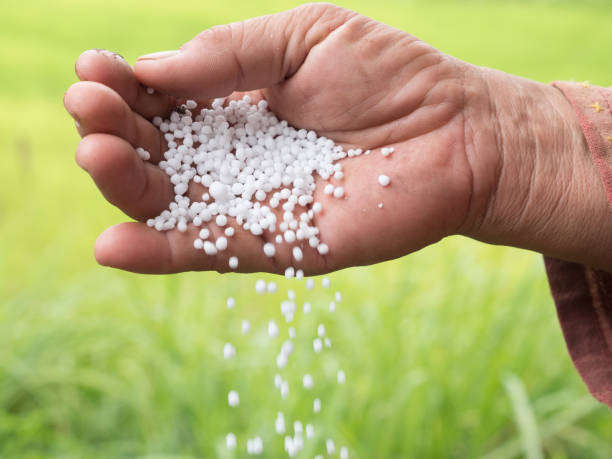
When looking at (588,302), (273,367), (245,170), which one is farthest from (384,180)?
(273,367)

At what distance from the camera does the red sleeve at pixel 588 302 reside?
0.94 metres

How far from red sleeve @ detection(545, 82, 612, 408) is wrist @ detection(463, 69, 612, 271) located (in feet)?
0.12

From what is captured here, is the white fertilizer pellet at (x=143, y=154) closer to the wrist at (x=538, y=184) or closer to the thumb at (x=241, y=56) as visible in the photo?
the thumb at (x=241, y=56)

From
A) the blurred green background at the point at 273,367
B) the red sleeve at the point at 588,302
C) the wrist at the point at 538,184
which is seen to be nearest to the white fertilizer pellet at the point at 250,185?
the wrist at the point at 538,184

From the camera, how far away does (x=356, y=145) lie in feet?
3.13

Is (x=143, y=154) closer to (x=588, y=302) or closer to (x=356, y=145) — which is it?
(x=356, y=145)

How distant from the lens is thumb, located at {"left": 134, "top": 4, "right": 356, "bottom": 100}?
824 mm

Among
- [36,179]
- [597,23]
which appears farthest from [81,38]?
[597,23]

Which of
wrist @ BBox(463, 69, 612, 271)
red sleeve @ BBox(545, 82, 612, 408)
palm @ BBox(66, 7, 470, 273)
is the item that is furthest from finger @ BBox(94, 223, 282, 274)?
red sleeve @ BBox(545, 82, 612, 408)

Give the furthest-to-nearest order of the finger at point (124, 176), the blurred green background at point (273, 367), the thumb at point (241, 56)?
1. the blurred green background at point (273, 367)
2. the thumb at point (241, 56)
3. the finger at point (124, 176)

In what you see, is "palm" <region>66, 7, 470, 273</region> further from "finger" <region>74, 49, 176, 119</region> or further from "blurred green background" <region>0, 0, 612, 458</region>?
"blurred green background" <region>0, 0, 612, 458</region>

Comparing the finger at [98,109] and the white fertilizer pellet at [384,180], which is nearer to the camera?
the finger at [98,109]

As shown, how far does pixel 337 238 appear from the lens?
866mm

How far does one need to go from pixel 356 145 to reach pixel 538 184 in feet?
0.99
